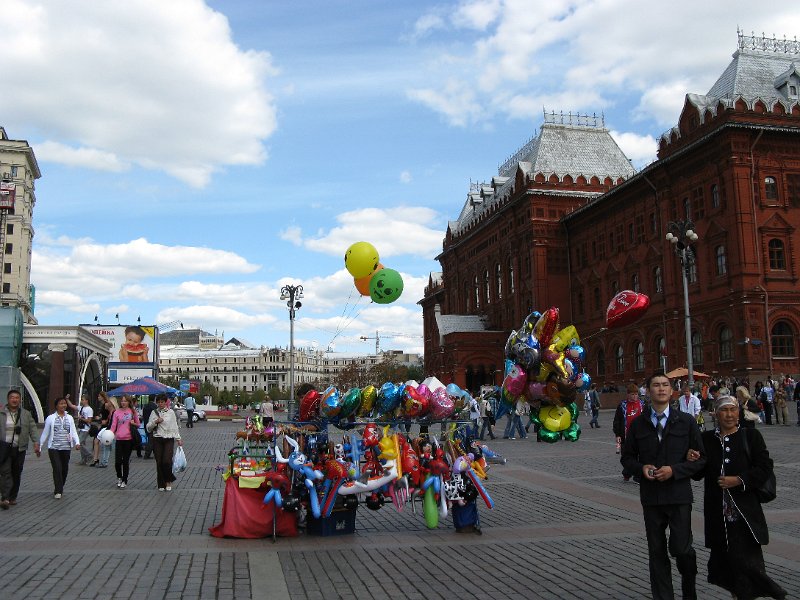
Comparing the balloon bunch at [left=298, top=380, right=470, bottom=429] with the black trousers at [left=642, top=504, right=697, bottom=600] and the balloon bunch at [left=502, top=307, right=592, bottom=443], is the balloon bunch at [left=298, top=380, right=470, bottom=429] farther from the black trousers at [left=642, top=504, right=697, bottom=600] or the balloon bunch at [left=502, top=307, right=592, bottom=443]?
the black trousers at [left=642, top=504, right=697, bottom=600]

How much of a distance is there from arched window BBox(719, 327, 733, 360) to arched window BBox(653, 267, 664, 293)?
6909mm

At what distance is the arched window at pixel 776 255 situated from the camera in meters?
40.7

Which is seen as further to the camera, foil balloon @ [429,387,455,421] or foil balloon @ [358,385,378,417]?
foil balloon @ [358,385,378,417]

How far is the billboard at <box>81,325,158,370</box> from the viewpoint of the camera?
222ft

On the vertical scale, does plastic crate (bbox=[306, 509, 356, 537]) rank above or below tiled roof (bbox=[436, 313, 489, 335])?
below

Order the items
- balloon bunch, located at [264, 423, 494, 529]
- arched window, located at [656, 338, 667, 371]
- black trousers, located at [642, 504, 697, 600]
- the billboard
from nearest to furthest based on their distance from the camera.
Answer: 1. black trousers, located at [642, 504, 697, 600]
2. balloon bunch, located at [264, 423, 494, 529]
3. arched window, located at [656, 338, 667, 371]
4. the billboard

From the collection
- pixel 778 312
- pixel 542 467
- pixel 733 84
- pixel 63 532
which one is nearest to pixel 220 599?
pixel 63 532

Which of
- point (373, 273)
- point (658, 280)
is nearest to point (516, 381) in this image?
point (373, 273)

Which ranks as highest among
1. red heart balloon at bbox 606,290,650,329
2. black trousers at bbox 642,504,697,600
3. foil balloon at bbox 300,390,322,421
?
red heart balloon at bbox 606,290,650,329

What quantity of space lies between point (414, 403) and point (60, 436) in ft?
23.1

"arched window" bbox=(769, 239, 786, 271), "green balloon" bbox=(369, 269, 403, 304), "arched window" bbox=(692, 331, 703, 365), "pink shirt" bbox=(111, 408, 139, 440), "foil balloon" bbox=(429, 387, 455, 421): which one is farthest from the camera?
"arched window" bbox=(692, 331, 703, 365)

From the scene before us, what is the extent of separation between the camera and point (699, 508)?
459 inches

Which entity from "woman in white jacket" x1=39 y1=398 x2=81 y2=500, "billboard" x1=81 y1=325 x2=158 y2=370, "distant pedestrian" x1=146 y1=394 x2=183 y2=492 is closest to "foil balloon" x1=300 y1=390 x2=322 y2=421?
"distant pedestrian" x1=146 y1=394 x2=183 y2=492

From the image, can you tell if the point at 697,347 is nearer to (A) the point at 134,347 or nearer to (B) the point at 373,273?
(B) the point at 373,273
